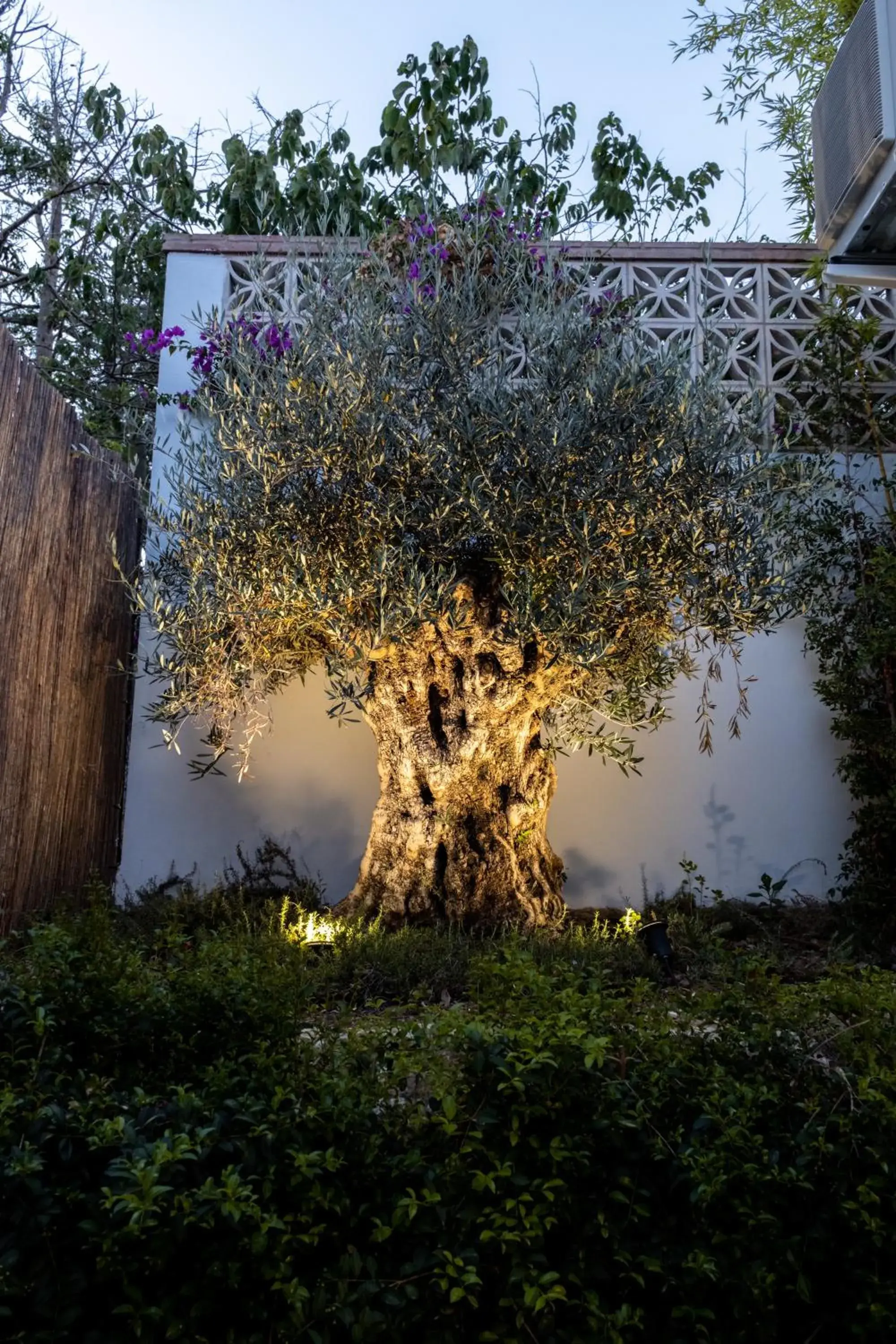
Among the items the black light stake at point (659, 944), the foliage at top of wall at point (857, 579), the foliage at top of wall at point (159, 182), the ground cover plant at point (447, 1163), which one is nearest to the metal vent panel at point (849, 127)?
the foliage at top of wall at point (857, 579)

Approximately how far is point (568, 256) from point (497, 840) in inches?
141

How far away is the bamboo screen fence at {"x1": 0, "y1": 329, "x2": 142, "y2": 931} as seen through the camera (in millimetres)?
5121

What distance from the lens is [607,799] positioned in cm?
663

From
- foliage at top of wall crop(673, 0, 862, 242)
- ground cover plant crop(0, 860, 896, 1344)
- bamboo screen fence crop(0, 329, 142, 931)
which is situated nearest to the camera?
ground cover plant crop(0, 860, 896, 1344)

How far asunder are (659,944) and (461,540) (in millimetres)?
1987

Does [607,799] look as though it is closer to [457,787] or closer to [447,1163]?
[457,787]

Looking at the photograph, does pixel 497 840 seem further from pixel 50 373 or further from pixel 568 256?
pixel 50 373

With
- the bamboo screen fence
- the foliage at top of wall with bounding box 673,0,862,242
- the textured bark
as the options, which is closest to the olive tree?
the textured bark

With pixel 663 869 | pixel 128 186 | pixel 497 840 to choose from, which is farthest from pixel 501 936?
pixel 128 186

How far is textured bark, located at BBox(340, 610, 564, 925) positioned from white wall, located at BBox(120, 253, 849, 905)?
0.98 m

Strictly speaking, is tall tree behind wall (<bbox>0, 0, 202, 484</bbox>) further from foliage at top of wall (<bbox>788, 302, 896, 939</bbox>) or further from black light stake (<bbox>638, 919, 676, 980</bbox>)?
black light stake (<bbox>638, 919, 676, 980</bbox>)

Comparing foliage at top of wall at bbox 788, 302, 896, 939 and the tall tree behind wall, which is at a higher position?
the tall tree behind wall

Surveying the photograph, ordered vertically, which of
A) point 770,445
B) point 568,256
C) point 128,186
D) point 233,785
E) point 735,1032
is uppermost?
point 128,186

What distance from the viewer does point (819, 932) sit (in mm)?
5910
